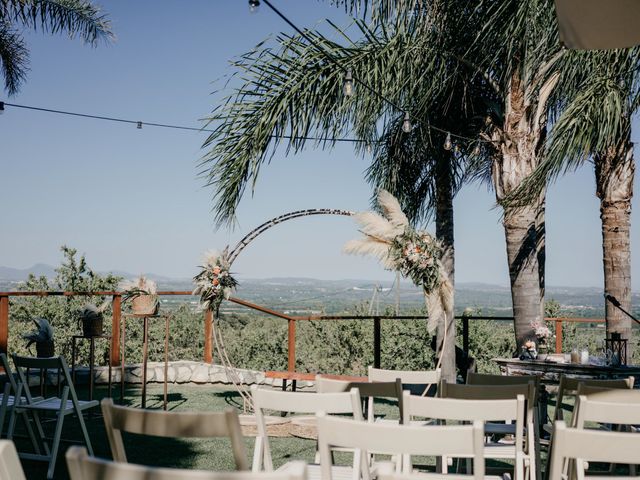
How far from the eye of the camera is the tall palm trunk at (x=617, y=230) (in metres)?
8.06

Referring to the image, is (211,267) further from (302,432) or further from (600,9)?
(600,9)

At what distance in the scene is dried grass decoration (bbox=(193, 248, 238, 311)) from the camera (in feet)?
22.2

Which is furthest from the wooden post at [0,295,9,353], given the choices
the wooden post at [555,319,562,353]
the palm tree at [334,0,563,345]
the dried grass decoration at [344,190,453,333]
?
the wooden post at [555,319,562,353]

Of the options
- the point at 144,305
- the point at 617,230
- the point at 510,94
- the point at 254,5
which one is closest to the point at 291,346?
the point at 144,305

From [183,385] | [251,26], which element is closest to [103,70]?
[251,26]

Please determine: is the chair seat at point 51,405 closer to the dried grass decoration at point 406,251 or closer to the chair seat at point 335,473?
the chair seat at point 335,473

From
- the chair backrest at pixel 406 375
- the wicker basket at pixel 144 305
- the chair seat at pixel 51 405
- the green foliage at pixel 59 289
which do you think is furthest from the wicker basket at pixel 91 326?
the green foliage at pixel 59 289

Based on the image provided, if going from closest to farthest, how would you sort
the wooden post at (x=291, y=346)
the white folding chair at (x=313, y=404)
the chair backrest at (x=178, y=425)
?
the chair backrest at (x=178, y=425)
the white folding chair at (x=313, y=404)
the wooden post at (x=291, y=346)

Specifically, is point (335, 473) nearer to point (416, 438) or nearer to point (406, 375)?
point (416, 438)

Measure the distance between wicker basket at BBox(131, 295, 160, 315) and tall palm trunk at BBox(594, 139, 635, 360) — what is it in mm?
4878

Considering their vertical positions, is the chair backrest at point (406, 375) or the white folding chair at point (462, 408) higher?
the white folding chair at point (462, 408)

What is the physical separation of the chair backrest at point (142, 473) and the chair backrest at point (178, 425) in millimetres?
563

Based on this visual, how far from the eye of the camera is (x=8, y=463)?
1.76 meters

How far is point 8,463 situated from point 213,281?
5.01 metres
